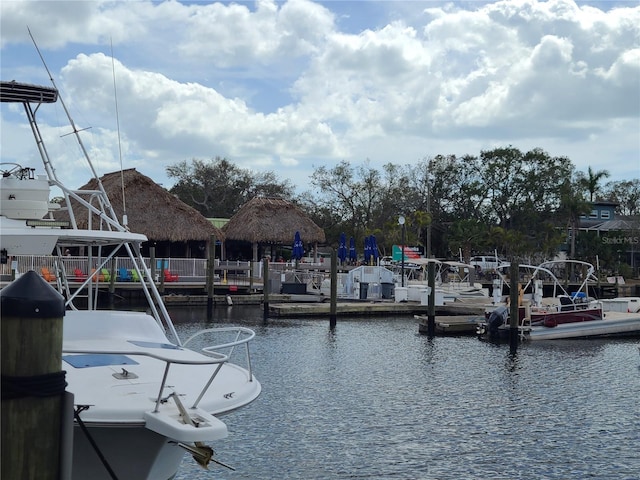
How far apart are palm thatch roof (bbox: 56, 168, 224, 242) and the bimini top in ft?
109

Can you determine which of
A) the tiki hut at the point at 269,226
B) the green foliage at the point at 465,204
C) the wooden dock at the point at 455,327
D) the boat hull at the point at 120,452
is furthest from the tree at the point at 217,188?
the boat hull at the point at 120,452

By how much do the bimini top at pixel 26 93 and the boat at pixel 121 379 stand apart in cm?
2

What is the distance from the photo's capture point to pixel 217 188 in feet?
243

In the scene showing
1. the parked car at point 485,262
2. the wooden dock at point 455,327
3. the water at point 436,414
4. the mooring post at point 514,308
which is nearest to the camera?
the water at point 436,414

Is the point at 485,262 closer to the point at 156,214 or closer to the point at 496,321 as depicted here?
the point at 156,214

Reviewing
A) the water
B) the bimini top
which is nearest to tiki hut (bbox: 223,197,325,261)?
the water

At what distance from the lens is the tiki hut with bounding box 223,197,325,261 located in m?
50.5

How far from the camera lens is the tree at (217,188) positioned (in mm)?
73250

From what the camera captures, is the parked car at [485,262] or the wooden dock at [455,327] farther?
the parked car at [485,262]

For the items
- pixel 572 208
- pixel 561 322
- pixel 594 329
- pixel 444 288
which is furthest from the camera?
pixel 572 208

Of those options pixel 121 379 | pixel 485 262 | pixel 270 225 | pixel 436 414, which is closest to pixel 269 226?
pixel 270 225

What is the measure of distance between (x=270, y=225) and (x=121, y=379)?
144ft

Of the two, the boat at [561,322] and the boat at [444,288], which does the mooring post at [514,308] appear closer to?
the boat at [561,322]

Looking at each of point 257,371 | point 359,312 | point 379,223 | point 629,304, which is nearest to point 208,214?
point 379,223
